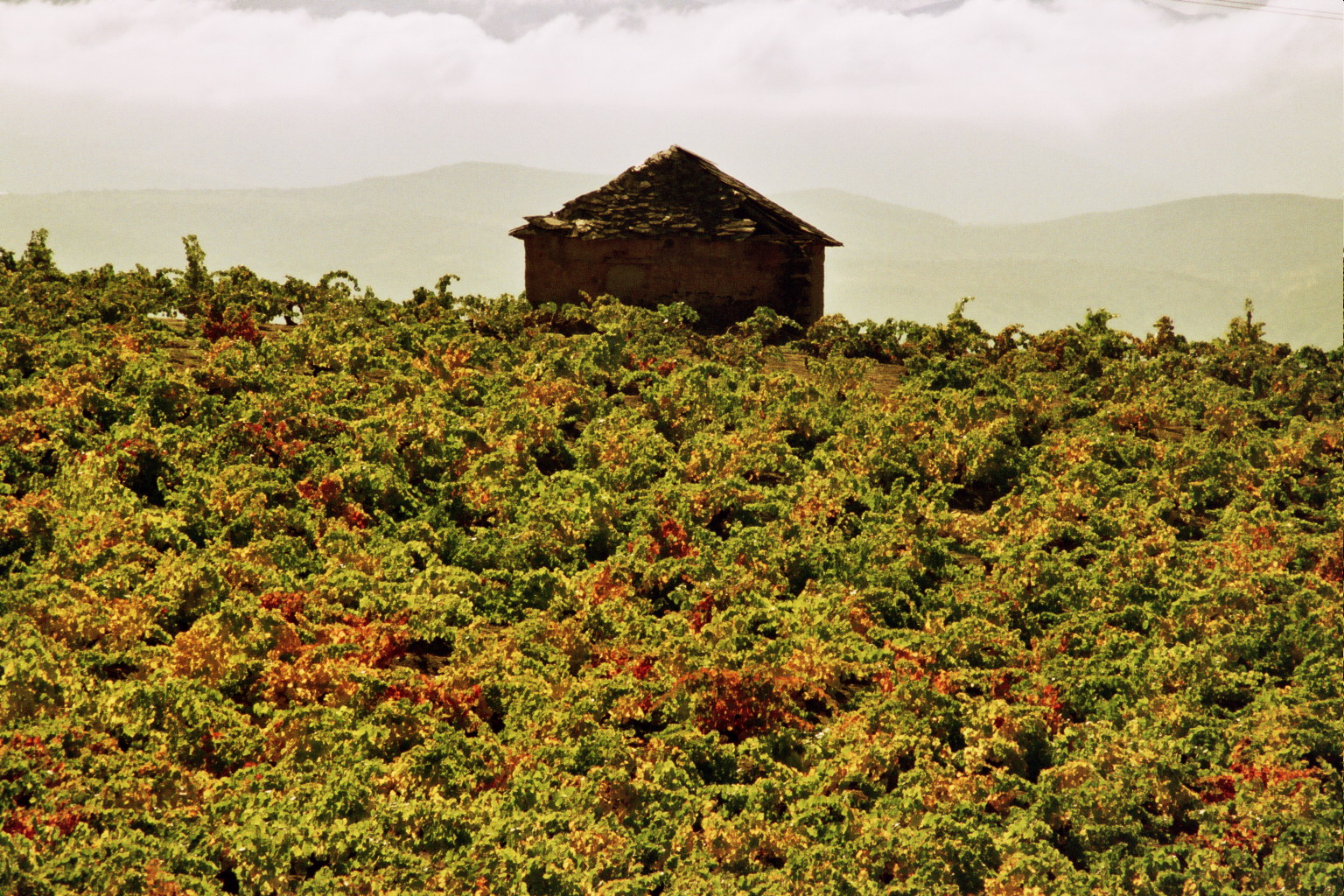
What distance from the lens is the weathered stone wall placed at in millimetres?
20844

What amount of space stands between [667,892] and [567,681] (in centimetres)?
236

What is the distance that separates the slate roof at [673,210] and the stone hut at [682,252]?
0.05 feet

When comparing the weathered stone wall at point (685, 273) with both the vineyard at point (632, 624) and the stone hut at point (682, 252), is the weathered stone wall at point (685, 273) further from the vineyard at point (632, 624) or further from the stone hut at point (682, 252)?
the vineyard at point (632, 624)

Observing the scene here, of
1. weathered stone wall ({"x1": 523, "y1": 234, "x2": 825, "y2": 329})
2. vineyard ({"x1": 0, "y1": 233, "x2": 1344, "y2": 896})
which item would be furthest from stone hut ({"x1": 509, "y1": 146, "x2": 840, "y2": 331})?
vineyard ({"x1": 0, "y1": 233, "x2": 1344, "y2": 896})

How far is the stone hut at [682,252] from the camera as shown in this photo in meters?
20.8

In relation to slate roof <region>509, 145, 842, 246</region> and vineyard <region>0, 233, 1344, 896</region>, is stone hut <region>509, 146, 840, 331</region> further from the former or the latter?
vineyard <region>0, 233, 1344, 896</region>

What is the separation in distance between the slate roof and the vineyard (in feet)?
13.7

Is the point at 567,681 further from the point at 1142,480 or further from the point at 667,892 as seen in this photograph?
the point at 1142,480

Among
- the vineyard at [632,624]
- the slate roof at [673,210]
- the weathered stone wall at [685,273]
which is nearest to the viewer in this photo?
the vineyard at [632,624]

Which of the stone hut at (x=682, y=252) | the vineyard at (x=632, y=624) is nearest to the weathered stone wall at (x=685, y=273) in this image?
the stone hut at (x=682, y=252)

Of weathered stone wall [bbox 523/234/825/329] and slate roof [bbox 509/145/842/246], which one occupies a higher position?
slate roof [bbox 509/145/842/246]

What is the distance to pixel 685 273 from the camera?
2091cm

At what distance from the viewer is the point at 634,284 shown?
20.9 metres

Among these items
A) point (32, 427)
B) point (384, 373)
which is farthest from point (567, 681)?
point (384, 373)
